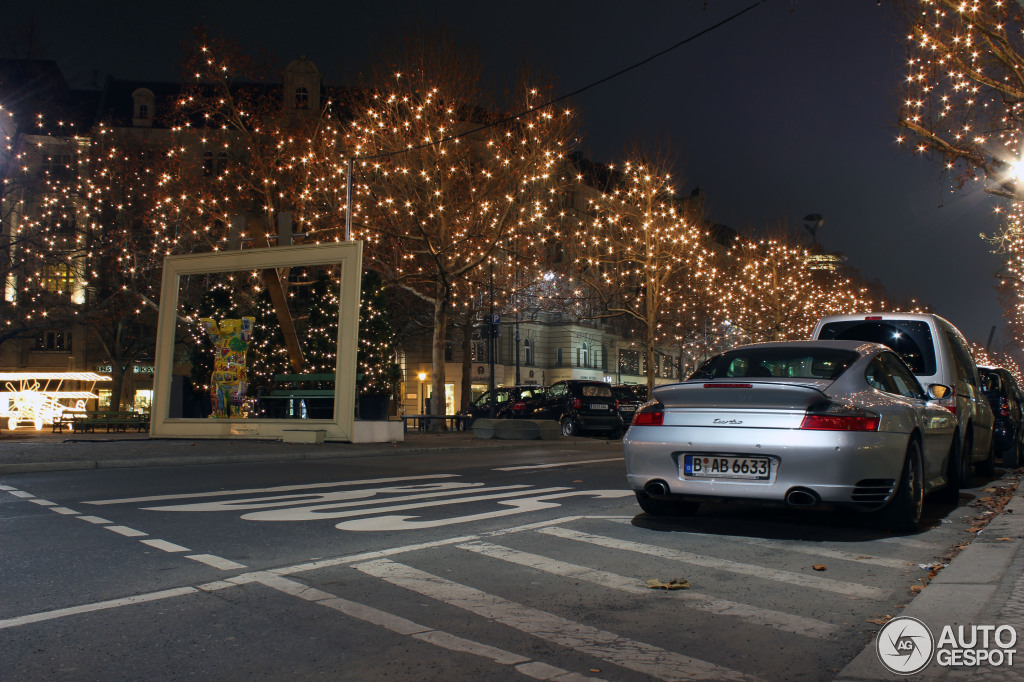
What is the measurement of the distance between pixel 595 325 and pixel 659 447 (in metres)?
58.3

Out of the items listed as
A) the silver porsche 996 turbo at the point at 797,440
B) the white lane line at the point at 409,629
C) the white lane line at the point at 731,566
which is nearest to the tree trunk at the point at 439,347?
the silver porsche 996 turbo at the point at 797,440

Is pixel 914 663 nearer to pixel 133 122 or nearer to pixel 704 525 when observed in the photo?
pixel 704 525

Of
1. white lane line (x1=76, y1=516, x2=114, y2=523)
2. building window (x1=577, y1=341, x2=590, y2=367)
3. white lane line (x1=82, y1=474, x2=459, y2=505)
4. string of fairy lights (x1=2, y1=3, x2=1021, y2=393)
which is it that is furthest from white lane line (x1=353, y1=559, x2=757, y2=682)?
building window (x1=577, y1=341, x2=590, y2=367)

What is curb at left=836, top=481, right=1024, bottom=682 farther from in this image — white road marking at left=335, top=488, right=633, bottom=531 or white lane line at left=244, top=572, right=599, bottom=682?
white road marking at left=335, top=488, right=633, bottom=531

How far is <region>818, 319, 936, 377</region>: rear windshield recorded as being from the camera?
10109mm

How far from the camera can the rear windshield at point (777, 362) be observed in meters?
7.06

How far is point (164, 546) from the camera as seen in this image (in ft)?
19.7

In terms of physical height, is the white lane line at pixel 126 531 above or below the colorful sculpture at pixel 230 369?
below

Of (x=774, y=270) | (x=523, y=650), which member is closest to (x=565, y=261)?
(x=774, y=270)

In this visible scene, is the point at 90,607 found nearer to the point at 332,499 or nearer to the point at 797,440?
the point at 332,499

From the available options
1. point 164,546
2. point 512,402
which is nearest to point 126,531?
point 164,546

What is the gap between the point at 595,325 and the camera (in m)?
64.7
